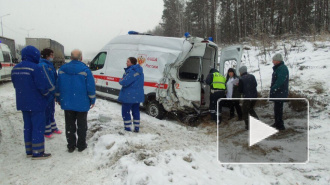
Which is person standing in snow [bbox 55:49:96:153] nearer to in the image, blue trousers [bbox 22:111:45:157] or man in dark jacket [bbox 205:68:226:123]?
blue trousers [bbox 22:111:45:157]

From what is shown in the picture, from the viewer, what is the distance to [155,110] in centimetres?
727

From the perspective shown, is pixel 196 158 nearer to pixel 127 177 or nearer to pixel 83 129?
pixel 127 177

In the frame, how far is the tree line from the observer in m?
24.4

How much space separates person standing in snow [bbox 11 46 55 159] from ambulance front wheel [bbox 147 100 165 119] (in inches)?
147

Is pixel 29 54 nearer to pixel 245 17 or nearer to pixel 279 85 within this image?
pixel 279 85

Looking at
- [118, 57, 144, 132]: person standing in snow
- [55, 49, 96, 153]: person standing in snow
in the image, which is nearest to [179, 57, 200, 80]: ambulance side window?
[118, 57, 144, 132]: person standing in snow

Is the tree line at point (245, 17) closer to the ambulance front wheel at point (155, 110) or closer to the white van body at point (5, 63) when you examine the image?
the ambulance front wheel at point (155, 110)

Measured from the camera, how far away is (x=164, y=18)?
44.0 meters

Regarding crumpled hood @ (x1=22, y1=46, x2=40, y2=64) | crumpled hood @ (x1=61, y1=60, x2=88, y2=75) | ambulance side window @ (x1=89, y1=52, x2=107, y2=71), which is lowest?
crumpled hood @ (x1=61, y1=60, x2=88, y2=75)

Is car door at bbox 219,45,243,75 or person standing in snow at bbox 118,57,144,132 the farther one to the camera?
car door at bbox 219,45,243,75

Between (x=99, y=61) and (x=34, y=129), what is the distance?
532 cm

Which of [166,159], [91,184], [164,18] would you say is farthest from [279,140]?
[164,18]
